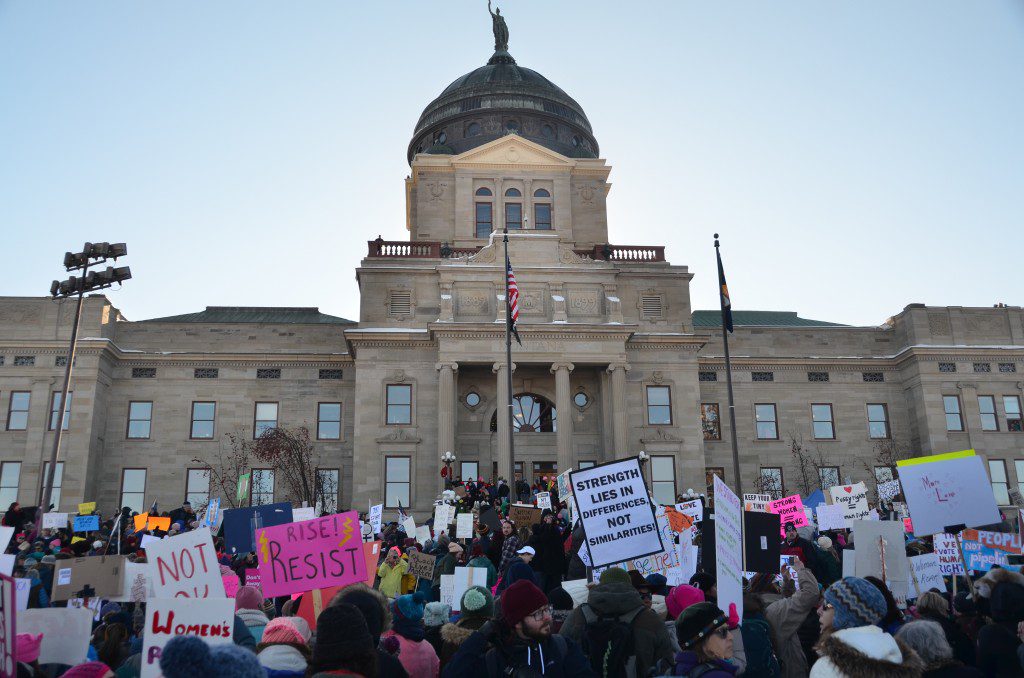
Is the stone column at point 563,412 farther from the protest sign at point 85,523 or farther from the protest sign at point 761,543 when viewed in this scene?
the protest sign at point 761,543

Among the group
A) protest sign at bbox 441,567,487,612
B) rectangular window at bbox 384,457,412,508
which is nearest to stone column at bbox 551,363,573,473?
rectangular window at bbox 384,457,412,508

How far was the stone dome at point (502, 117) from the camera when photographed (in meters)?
53.3

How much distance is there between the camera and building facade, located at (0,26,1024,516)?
133ft

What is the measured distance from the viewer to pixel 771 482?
147ft

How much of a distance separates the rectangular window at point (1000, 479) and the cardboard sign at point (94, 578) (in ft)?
139

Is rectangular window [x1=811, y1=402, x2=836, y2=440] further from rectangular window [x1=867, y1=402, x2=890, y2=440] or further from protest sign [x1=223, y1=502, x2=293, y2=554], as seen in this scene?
protest sign [x1=223, y1=502, x2=293, y2=554]

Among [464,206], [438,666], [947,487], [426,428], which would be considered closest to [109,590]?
[438,666]

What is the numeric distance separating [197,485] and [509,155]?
22.5 m

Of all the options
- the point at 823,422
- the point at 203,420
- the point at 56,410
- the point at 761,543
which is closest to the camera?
the point at 761,543

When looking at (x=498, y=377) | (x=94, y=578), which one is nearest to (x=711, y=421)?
(x=498, y=377)

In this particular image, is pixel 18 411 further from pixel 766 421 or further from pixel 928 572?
pixel 928 572

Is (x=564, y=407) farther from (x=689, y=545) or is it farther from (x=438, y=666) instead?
(x=438, y=666)

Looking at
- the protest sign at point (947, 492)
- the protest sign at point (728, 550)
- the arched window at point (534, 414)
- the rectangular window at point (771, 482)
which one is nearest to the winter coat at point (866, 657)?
the protest sign at point (728, 550)

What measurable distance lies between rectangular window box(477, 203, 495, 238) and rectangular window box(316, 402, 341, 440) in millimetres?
11523
